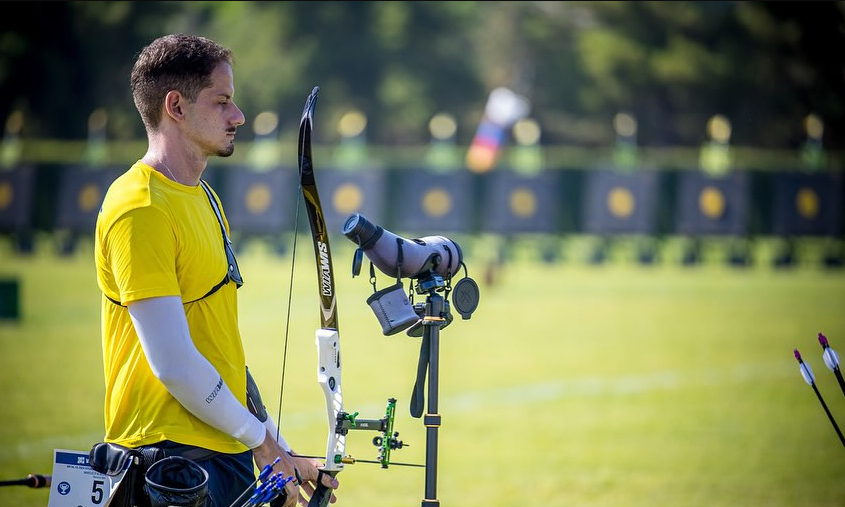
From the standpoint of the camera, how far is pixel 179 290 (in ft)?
8.46

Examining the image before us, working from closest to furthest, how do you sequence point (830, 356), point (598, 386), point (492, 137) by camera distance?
point (830, 356) < point (598, 386) < point (492, 137)

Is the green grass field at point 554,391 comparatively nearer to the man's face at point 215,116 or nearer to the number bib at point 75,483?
the number bib at point 75,483

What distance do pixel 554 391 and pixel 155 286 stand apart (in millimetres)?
6726

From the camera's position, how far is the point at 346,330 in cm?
1203

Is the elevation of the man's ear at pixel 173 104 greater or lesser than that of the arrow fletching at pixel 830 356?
greater

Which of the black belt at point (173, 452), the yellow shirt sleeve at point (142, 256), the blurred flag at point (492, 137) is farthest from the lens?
the blurred flag at point (492, 137)

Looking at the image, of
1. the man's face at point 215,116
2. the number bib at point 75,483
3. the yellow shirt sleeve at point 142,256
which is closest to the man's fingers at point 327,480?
the number bib at point 75,483

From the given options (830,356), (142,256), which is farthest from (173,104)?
(830,356)

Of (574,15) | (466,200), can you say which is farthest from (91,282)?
(574,15)

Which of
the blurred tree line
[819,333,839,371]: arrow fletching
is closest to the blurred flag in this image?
the blurred tree line

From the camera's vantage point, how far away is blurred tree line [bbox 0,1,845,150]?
28.2m

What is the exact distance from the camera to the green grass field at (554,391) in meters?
6.19

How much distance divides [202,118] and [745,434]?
220 inches

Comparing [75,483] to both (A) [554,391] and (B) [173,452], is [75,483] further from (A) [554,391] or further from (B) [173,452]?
(A) [554,391]
